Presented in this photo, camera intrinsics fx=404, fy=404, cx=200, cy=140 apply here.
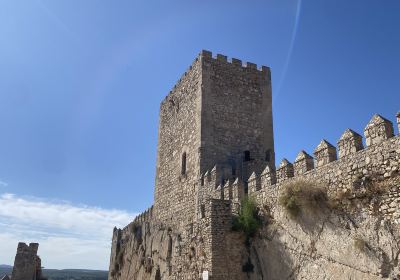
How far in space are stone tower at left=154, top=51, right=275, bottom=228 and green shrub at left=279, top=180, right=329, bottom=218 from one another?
420cm

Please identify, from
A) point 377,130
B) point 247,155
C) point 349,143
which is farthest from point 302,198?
point 247,155

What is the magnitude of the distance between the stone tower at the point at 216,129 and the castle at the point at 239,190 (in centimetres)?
4

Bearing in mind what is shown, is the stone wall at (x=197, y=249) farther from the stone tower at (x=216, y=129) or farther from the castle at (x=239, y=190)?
the stone tower at (x=216, y=129)

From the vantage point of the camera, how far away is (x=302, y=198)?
978 cm

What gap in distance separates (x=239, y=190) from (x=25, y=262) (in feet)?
45.0

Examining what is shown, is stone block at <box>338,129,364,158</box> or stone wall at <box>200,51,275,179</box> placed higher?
stone wall at <box>200,51,275,179</box>

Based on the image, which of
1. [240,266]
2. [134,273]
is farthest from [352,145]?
[134,273]

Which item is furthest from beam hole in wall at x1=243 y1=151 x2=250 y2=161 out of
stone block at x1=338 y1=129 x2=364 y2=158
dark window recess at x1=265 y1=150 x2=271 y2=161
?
stone block at x1=338 y1=129 x2=364 y2=158

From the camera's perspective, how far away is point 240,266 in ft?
36.8

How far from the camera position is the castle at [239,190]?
8203mm

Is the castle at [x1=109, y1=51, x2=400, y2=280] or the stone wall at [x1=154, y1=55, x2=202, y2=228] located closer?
the castle at [x1=109, y1=51, x2=400, y2=280]

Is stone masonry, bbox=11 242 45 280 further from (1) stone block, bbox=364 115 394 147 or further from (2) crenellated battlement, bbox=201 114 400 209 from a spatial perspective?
(1) stone block, bbox=364 115 394 147

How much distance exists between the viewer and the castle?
8.20 metres

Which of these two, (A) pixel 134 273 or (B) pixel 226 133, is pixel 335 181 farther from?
(A) pixel 134 273
